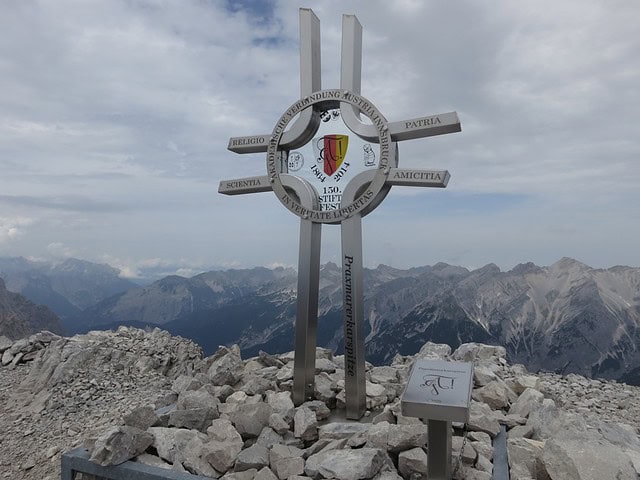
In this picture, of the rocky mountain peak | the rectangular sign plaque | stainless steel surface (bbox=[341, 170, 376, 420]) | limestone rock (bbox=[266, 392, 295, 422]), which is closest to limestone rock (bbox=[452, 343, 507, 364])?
stainless steel surface (bbox=[341, 170, 376, 420])

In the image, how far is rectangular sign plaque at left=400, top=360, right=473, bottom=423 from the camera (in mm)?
4633

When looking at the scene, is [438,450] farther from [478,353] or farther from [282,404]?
[478,353]

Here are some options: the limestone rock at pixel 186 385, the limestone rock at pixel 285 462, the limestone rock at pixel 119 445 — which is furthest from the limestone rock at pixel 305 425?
the limestone rock at pixel 186 385

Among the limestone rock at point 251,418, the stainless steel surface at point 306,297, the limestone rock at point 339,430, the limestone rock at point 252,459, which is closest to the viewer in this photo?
the limestone rock at point 252,459

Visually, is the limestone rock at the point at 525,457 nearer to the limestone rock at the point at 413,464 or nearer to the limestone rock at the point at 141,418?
the limestone rock at the point at 413,464

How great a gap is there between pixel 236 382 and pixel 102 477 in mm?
2994

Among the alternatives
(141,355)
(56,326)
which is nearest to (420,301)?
(56,326)

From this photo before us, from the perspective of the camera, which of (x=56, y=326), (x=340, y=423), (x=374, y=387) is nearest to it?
(x=340, y=423)

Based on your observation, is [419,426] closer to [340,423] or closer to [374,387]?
[340,423]

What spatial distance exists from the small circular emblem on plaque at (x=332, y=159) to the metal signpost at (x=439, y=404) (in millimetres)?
3061

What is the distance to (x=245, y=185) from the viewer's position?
8.70m

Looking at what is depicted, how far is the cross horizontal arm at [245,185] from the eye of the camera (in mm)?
8523

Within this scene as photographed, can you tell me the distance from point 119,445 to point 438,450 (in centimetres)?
396

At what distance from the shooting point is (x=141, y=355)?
12461 mm
